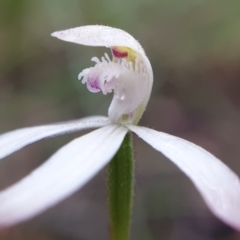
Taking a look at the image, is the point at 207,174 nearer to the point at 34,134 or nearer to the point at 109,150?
the point at 109,150

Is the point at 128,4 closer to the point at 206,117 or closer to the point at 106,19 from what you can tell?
the point at 106,19

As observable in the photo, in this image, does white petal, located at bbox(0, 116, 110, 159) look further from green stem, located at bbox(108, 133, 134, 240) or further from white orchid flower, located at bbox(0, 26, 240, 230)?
green stem, located at bbox(108, 133, 134, 240)

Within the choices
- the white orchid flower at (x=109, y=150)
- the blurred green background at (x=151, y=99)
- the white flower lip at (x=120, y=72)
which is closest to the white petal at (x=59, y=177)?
the white orchid flower at (x=109, y=150)

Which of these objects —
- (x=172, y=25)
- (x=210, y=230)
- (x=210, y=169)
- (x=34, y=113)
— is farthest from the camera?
(x=172, y=25)

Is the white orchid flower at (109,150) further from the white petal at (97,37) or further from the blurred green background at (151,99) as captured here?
the blurred green background at (151,99)

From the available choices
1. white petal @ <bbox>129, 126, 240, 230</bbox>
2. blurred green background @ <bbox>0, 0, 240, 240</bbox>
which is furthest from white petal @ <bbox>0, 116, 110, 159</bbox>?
blurred green background @ <bbox>0, 0, 240, 240</bbox>

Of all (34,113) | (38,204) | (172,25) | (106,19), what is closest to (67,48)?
(106,19)
